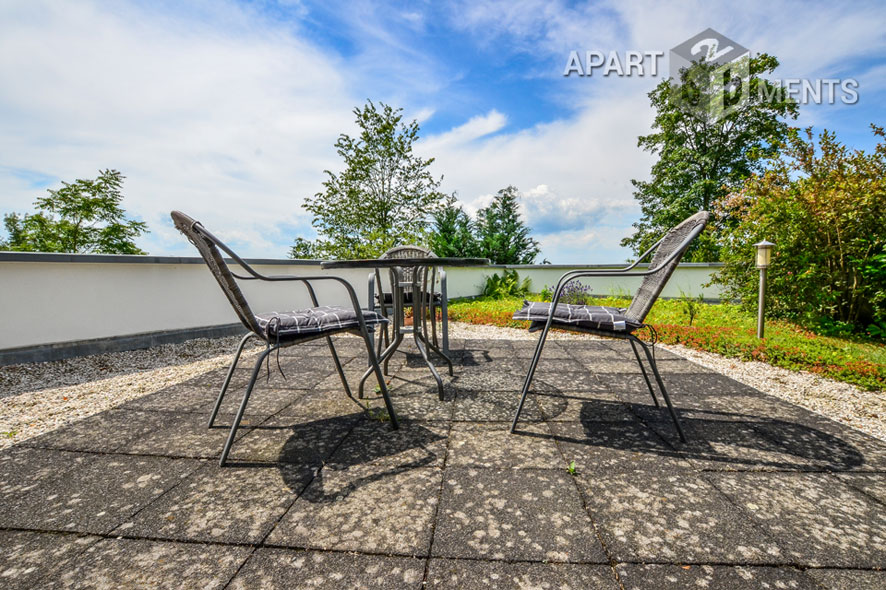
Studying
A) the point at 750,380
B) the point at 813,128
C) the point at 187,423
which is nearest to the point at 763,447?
the point at 750,380

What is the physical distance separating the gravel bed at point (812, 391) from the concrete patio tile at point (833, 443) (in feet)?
0.54

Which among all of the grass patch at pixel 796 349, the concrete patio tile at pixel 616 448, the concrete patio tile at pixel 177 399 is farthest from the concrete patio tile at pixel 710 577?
the grass patch at pixel 796 349

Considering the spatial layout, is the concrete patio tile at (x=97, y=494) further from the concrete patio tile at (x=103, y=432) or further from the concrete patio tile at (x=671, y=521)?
the concrete patio tile at (x=671, y=521)

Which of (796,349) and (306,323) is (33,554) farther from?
(796,349)

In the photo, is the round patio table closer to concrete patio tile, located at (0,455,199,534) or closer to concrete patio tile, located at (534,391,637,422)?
concrete patio tile, located at (534,391,637,422)

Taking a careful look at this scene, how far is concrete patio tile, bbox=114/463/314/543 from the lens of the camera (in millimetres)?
1127

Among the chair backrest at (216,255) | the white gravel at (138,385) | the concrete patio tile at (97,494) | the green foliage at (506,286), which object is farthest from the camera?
the green foliage at (506,286)

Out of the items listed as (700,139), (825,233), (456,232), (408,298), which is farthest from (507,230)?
(408,298)

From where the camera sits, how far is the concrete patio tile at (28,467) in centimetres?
137

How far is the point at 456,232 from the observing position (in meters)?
15.6

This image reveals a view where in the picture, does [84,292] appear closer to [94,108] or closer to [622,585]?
[622,585]

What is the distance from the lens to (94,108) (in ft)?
22.7

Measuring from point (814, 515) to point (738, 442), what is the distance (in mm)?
571

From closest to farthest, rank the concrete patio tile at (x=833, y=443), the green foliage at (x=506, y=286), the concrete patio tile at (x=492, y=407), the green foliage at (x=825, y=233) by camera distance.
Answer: the concrete patio tile at (x=833, y=443), the concrete patio tile at (x=492, y=407), the green foliage at (x=825, y=233), the green foliage at (x=506, y=286)
